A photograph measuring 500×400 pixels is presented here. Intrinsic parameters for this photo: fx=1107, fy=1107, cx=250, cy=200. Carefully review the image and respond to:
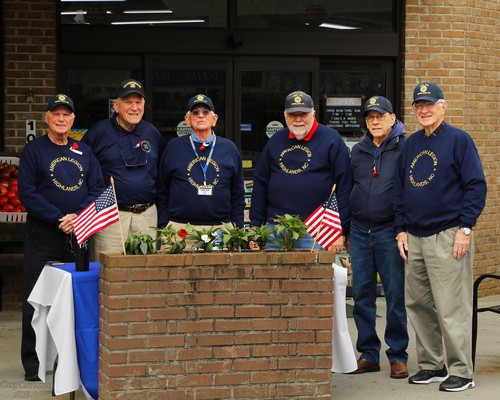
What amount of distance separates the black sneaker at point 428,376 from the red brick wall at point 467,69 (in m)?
4.37

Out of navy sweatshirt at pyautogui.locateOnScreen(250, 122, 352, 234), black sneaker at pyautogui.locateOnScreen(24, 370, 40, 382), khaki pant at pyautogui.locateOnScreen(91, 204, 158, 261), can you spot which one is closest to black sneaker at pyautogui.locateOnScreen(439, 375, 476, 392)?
navy sweatshirt at pyautogui.locateOnScreen(250, 122, 352, 234)

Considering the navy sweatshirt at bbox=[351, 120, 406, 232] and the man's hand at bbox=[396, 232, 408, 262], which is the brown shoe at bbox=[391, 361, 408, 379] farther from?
the navy sweatshirt at bbox=[351, 120, 406, 232]

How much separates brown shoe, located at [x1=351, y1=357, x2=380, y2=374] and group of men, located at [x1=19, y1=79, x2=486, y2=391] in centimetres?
1

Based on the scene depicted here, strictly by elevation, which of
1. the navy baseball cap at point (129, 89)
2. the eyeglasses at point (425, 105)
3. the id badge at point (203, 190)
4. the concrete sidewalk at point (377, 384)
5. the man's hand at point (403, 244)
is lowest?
the concrete sidewalk at point (377, 384)

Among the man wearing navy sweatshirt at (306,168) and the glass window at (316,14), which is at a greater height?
the glass window at (316,14)

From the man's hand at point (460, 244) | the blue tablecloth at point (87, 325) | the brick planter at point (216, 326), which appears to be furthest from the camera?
the man's hand at point (460, 244)

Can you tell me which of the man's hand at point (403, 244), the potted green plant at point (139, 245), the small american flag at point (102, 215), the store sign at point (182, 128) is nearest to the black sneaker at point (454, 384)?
the man's hand at point (403, 244)

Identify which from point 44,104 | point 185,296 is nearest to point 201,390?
point 185,296

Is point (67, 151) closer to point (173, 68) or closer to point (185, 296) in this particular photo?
point (185, 296)

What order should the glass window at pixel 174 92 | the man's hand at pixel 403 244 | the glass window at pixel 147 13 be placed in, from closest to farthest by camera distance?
the man's hand at pixel 403 244 → the glass window at pixel 147 13 → the glass window at pixel 174 92

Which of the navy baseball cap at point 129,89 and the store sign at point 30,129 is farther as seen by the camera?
the store sign at point 30,129

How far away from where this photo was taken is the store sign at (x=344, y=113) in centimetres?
1180

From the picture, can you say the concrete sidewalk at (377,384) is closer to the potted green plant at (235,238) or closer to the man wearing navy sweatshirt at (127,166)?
the man wearing navy sweatshirt at (127,166)

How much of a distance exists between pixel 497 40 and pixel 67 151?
6.13 m
